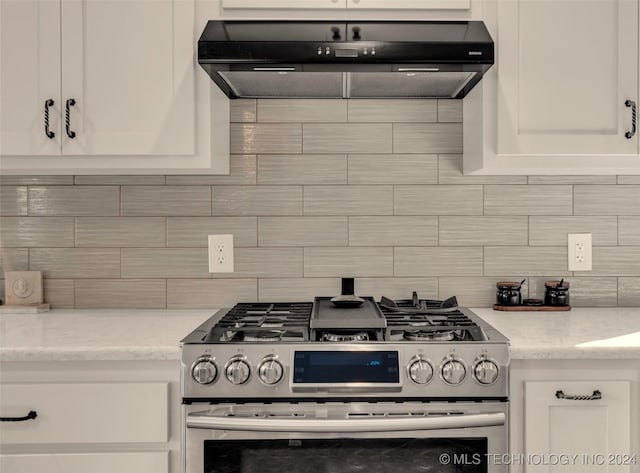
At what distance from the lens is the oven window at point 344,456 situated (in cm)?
144

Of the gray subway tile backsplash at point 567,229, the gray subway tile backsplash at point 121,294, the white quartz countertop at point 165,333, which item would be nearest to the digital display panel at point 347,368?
the white quartz countertop at point 165,333

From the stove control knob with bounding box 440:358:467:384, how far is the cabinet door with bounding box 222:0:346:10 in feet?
3.72

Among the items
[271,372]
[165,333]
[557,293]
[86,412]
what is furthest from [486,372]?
[86,412]

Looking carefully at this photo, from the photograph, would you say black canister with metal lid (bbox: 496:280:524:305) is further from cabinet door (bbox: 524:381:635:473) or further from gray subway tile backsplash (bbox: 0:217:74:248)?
gray subway tile backsplash (bbox: 0:217:74:248)

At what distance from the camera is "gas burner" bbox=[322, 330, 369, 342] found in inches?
59.4

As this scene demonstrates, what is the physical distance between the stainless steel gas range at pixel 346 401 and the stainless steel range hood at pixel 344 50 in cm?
80

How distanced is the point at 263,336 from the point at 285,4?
1024mm

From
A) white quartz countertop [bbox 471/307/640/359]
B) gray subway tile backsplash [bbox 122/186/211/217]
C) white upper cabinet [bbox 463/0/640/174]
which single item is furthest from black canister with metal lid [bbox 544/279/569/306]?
gray subway tile backsplash [bbox 122/186/211/217]

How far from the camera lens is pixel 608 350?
1.46 metres

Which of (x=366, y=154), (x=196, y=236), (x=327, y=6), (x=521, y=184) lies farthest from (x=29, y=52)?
(x=521, y=184)

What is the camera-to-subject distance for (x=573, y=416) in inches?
58.0

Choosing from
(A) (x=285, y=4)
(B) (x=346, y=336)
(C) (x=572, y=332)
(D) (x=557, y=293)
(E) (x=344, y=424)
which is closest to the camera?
(E) (x=344, y=424)

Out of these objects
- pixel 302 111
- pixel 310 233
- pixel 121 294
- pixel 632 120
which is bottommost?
pixel 121 294

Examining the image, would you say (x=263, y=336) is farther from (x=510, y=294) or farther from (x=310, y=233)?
(x=510, y=294)
